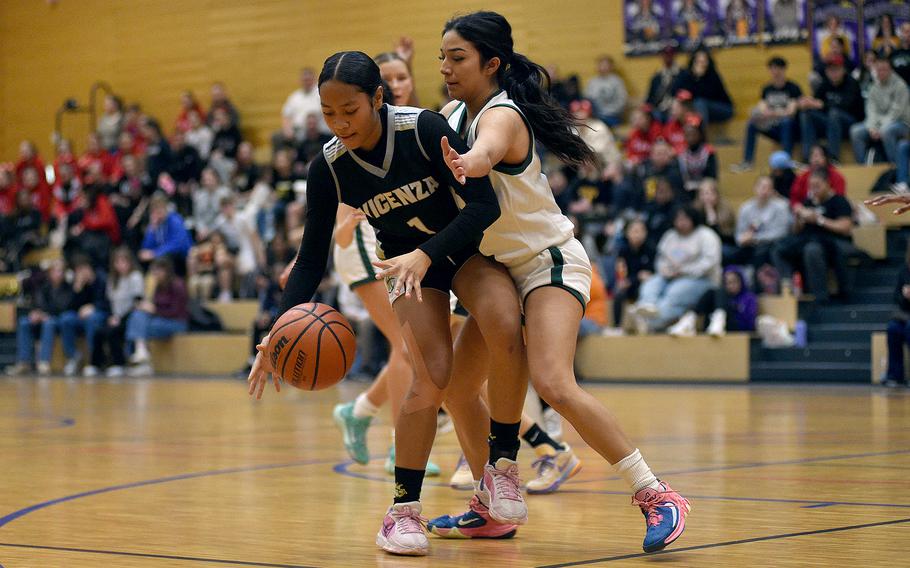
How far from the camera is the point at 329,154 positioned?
3.90m

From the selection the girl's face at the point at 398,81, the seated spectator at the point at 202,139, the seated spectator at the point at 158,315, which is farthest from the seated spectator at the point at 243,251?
the girl's face at the point at 398,81

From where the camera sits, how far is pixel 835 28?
14555 mm

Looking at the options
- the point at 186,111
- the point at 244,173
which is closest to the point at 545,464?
the point at 244,173

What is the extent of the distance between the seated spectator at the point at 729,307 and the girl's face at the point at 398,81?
7.30 meters

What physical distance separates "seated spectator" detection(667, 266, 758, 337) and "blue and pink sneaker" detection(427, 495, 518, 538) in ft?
28.0

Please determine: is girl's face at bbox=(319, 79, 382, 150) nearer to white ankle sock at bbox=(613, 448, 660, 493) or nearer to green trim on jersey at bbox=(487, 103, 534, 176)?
green trim on jersey at bbox=(487, 103, 534, 176)

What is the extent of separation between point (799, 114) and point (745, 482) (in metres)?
9.77

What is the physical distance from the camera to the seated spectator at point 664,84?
15.2 meters

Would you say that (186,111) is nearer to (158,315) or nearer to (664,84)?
(158,315)

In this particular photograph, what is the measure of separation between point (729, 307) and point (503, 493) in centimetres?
885

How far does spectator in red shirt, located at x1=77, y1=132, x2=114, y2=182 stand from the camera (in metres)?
19.1

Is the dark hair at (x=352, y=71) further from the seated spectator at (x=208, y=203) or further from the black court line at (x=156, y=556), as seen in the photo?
the seated spectator at (x=208, y=203)

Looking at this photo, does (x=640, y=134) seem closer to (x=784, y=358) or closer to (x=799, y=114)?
(x=799, y=114)

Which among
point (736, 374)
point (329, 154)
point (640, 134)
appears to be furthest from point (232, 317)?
point (329, 154)
